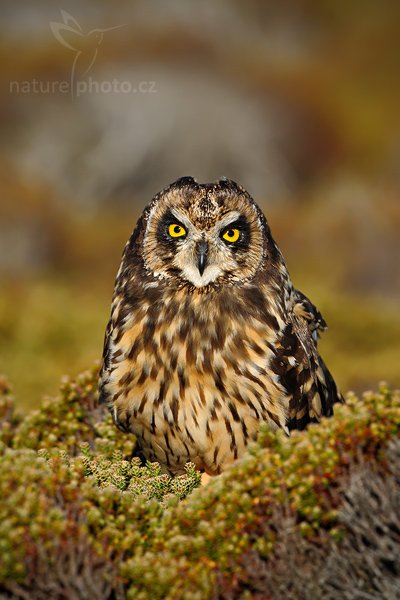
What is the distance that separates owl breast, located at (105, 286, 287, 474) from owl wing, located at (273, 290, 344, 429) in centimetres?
8

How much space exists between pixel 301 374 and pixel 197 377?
0.57m

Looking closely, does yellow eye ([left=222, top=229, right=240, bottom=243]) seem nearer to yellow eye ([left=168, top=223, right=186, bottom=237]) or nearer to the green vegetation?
yellow eye ([left=168, top=223, right=186, bottom=237])

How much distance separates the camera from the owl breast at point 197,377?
428cm

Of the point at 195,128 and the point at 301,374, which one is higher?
the point at 195,128

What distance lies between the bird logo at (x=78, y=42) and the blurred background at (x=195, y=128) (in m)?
0.11

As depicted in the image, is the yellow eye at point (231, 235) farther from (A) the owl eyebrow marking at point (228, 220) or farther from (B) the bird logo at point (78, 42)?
(B) the bird logo at point (78, 42)

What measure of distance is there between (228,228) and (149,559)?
1889 millimetres

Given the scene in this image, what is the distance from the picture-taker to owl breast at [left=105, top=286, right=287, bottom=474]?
168 inches

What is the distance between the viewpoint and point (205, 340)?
4383mm

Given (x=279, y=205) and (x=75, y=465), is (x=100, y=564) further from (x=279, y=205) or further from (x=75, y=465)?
(x=279, y=205)

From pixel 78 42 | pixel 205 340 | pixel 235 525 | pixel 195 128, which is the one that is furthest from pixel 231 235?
pixel 78 42

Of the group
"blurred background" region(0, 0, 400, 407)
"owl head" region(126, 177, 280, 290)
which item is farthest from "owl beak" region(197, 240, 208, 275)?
"blurred background" region(0, 0, 400, 407)

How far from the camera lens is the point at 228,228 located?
4.42 meters

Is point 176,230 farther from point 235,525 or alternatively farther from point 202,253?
point 235,525
